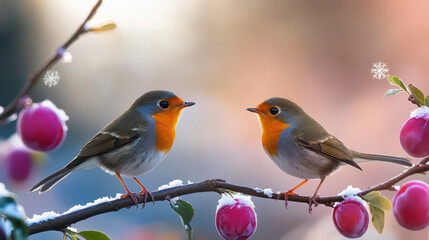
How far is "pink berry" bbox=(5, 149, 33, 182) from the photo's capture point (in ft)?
3.15

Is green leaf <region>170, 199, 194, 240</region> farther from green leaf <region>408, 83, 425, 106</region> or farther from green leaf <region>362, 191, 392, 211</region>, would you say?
green leaf <region>408, 83, 425, 106</region>

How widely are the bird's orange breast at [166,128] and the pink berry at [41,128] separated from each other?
92cm

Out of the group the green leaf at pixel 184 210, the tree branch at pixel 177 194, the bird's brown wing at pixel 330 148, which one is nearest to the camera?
the tree branch at pixel 177 194

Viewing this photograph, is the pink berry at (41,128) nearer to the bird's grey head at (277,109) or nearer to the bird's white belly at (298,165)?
the bird's white belly at (298,165)

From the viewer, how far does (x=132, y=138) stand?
1855 mm

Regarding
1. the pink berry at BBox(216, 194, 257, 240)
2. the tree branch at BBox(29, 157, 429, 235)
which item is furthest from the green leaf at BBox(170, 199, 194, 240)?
the pink berry at BBox(216, 194, 257, 240)

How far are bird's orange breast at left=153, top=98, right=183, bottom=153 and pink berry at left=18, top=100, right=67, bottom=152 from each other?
3.01ft

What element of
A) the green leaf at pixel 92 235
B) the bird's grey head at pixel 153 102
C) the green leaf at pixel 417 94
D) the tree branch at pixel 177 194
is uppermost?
the bird's grey head at pixel 153 102

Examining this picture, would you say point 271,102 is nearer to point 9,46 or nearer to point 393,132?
point 393,132

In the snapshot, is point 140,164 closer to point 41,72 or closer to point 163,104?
point 163,104

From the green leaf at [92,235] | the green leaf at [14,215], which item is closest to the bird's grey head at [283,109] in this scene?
the green leaf at [92,235]

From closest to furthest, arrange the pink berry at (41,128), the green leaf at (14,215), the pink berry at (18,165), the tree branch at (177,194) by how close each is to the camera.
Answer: the green leaf at (14,215), the pink berry at (41,128), the pink berry at (18,165), the tree branch at (177,194)

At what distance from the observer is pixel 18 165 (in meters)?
0.97

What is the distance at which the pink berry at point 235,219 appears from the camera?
1.34 m
